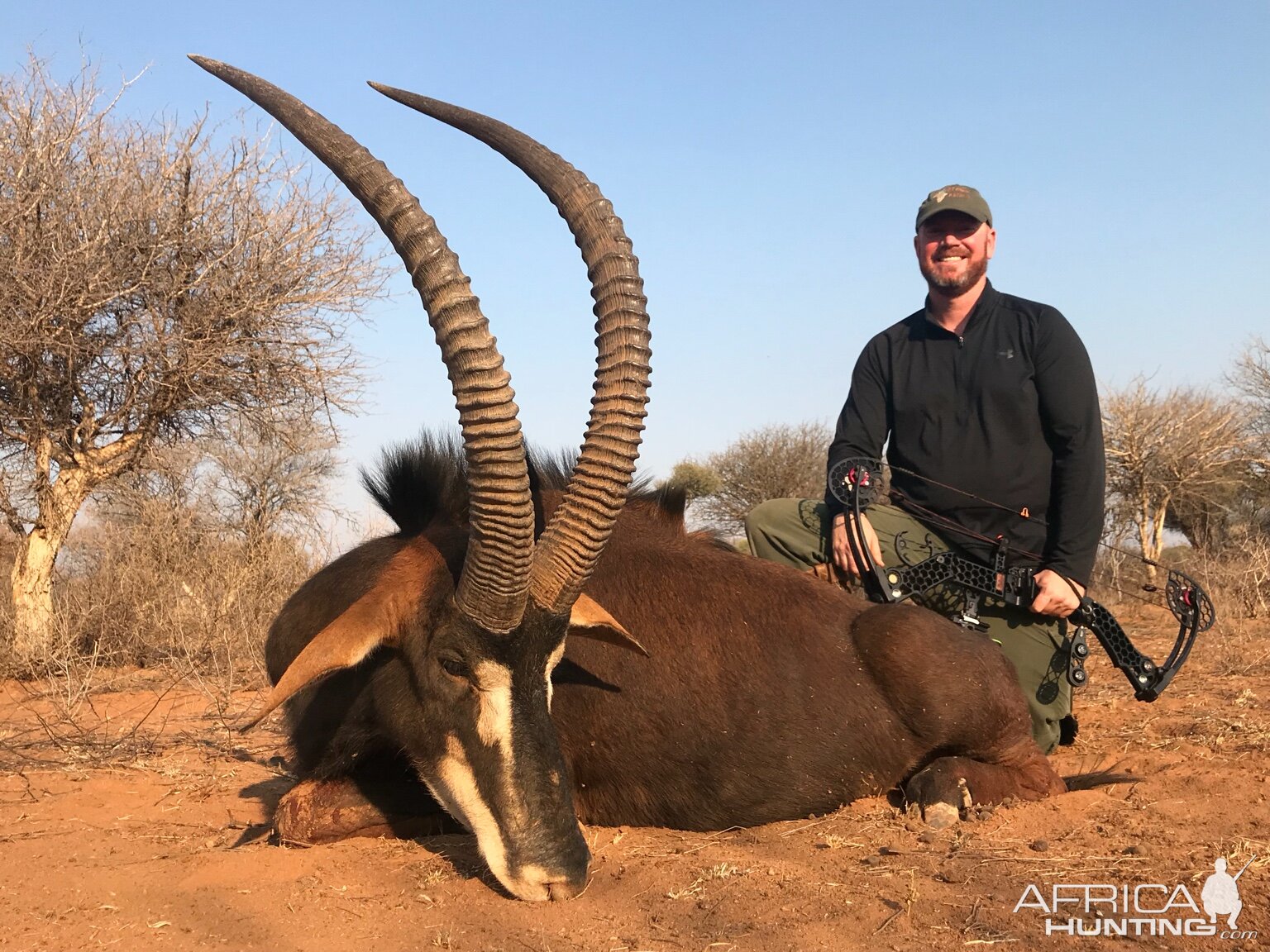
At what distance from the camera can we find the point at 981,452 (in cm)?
608

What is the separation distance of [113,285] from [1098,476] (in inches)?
413

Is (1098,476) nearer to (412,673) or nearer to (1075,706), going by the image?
(1075,706)

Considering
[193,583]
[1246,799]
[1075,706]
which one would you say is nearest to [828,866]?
[1246,799]

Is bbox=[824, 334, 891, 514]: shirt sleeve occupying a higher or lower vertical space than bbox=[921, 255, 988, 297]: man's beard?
lower

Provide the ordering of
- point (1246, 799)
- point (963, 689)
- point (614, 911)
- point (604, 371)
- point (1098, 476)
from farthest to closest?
point (1098, 476) < point (963, 689) < point (1246, 799) < point (604, 371) < point (614, 911)

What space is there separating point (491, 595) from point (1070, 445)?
3.44 m

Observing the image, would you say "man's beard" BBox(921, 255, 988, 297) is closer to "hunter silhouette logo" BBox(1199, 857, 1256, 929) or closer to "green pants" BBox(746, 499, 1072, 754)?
"green pants" BBox(746, 499, 1072, 754)

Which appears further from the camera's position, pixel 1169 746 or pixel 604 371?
pixel 1169 746

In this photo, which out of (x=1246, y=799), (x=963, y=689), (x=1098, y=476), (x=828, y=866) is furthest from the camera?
(x=1098, y=476)

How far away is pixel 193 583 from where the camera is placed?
1292 cm

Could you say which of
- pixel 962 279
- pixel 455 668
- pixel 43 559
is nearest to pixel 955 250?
pixel 962 279

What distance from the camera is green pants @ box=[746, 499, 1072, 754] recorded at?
19.5ft

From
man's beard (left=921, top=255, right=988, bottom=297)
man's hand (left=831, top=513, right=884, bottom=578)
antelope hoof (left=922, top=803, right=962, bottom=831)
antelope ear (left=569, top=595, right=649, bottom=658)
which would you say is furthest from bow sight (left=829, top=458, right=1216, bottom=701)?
antelope ear (left=569, top=595, right=649, bottom=658)

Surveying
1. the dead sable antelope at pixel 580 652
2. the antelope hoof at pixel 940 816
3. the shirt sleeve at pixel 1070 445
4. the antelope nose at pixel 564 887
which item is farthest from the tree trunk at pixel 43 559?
the shirt sleeve at pixel 1070 445
